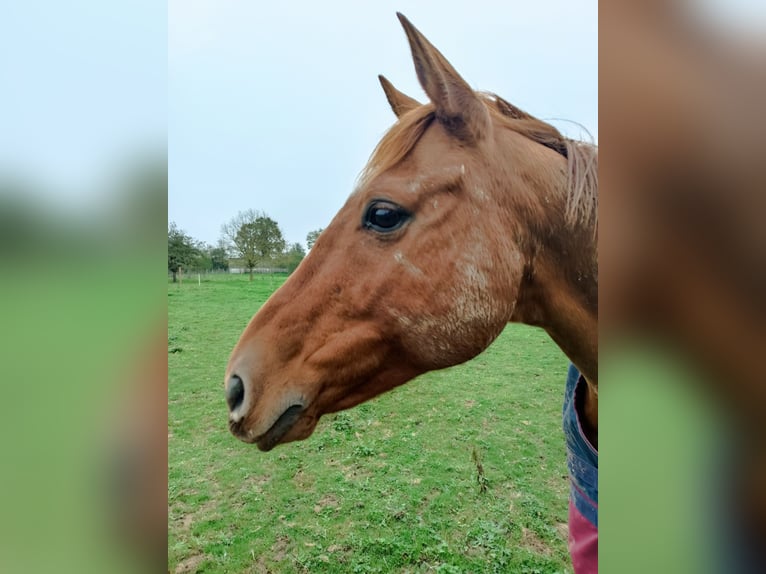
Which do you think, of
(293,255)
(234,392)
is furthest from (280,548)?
(234,392)

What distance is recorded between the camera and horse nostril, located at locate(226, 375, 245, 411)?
700 mm

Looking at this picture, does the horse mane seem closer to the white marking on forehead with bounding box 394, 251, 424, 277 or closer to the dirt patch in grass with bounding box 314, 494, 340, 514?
the white marking on forehead with bounding box 394, 251, 424, 277

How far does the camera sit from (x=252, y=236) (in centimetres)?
195

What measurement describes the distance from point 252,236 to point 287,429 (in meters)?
1.45

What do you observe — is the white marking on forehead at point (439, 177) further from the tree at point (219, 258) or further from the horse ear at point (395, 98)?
the tree at point (219, 258)

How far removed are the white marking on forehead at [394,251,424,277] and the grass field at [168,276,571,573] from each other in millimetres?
1066

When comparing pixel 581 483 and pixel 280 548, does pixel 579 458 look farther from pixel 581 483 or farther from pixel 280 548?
pixel 280 548

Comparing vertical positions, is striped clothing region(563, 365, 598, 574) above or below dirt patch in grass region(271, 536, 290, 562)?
above

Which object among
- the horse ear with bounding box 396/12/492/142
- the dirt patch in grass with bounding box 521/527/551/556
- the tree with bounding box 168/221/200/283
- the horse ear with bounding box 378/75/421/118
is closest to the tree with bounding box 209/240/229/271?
the tree with bounding box 168/221/200/283

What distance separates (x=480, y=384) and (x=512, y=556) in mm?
1790
